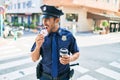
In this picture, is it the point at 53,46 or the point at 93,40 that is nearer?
the point at 53,46

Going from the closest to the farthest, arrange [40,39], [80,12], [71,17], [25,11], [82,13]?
1. [40,39]
2. [71,17]
3. [80,12]
4. [82,13]
5. [25,11]

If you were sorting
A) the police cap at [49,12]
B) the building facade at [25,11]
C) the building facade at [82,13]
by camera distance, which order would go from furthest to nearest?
1. the building facade at [25,11]
2. the building facade at [82,13]
3. the police cap at [49,12]

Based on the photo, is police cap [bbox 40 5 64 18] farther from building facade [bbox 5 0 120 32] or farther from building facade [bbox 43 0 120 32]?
building facade [bbox 43 0 120 32]

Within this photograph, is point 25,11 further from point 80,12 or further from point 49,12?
point 49,12

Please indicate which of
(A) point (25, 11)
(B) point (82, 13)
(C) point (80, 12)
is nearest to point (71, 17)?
(C) point (80, 12)

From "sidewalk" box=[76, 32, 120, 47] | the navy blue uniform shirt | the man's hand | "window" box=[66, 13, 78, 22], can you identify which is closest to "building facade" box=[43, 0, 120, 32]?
"window" box=[66, 13, 78, 22]

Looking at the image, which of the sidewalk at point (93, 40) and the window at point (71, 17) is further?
the window at point (71, 17)

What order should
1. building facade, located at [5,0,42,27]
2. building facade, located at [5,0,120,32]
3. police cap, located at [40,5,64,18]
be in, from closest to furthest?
police cap, located at [40,5,64,18], building facade, located at [5,0,120,32], building facade, located at [5,0,42,27]

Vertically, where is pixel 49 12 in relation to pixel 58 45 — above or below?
above

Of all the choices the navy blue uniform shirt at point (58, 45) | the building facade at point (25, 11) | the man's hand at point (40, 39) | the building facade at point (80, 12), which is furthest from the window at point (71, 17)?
the man's hand at point (40, 39)

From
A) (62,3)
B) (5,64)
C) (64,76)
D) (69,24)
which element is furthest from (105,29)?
(64,76)

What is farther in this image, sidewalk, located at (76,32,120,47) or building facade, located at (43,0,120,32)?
building facade, located at (43,0,120,32)

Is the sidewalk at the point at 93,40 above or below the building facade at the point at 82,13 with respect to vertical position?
below

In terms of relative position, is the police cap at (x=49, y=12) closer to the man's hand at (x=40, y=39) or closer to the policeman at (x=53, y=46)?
the policeman at (x=53, y=46)
